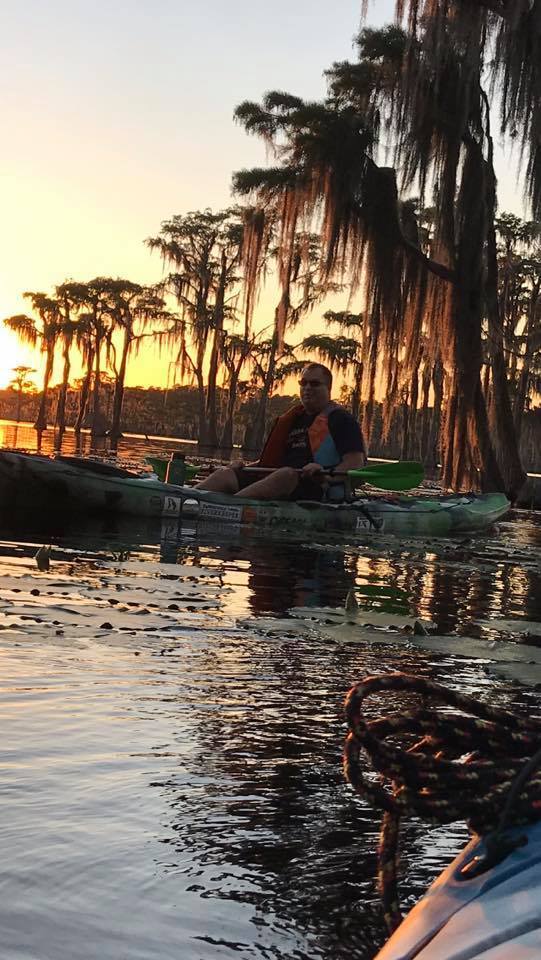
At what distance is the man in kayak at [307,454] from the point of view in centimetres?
1112

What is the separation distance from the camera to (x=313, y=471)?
11344mm

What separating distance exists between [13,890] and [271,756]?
48.7 inches

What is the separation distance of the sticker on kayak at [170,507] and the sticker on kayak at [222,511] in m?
0.25

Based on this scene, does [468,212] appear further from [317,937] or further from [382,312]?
[317,937]

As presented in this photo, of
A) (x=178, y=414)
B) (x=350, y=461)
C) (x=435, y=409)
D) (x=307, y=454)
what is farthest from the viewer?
(x=178, y=414)

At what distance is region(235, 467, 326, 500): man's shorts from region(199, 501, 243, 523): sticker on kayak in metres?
0.61

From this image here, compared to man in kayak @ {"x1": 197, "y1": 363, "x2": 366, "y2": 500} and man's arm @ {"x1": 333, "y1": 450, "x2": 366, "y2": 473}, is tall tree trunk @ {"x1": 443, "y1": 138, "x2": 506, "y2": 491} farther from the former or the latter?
man's arm @ {"x1": 333, "y1": 450, "x2": 366, "y2": 473}

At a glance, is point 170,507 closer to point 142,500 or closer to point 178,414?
point 142,500

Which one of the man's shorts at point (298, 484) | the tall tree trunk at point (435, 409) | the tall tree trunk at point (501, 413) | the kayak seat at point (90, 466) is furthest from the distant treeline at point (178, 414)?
the kayak seat at point (90, 466)

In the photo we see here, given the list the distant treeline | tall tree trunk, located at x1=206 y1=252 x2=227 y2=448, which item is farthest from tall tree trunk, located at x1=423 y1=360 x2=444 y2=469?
tall tree trunk, located at x1=206 y1=252 x2=227 y2=448

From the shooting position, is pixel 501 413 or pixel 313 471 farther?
pixel 501 413

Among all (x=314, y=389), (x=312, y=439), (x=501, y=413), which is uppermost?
(x=501, y=413)

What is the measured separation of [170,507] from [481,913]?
10305mm

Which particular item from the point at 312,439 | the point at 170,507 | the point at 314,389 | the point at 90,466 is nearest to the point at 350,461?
the point at 312,439
